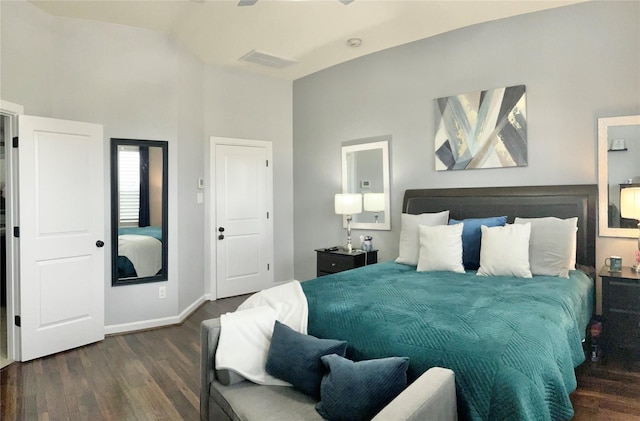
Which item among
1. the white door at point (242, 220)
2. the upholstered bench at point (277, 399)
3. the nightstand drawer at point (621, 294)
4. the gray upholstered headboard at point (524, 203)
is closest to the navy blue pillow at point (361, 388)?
the upholstered bench at point (277, 399)

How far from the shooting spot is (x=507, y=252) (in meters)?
2.88

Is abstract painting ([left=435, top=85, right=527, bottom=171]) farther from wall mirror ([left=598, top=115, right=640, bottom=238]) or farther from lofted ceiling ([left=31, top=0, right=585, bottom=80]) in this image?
lofted ceiling ([left=31, top=0, right=585, bottom=80])

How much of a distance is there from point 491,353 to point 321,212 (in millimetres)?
3889

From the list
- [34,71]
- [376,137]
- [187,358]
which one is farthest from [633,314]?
[34,71]

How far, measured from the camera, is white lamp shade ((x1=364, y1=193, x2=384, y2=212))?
14.8 feet

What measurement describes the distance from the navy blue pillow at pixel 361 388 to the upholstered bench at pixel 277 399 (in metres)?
0.11

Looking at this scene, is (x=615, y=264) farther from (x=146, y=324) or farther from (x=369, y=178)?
(x=146, y=324)

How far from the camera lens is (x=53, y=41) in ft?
11.8

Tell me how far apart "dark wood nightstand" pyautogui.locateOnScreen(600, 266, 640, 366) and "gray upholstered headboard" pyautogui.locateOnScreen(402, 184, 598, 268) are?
0.41m

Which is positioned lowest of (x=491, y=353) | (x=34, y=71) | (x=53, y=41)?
(x=491, y=353)

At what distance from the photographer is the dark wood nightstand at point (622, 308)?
2.74 metres

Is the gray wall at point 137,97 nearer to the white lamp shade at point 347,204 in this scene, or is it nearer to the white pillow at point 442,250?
the white lamp shade at point 347,204

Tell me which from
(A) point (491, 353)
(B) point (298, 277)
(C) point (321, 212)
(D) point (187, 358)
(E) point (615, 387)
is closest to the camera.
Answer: (A) point (491, 353)

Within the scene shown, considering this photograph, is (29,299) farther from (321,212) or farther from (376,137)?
(376,137)
